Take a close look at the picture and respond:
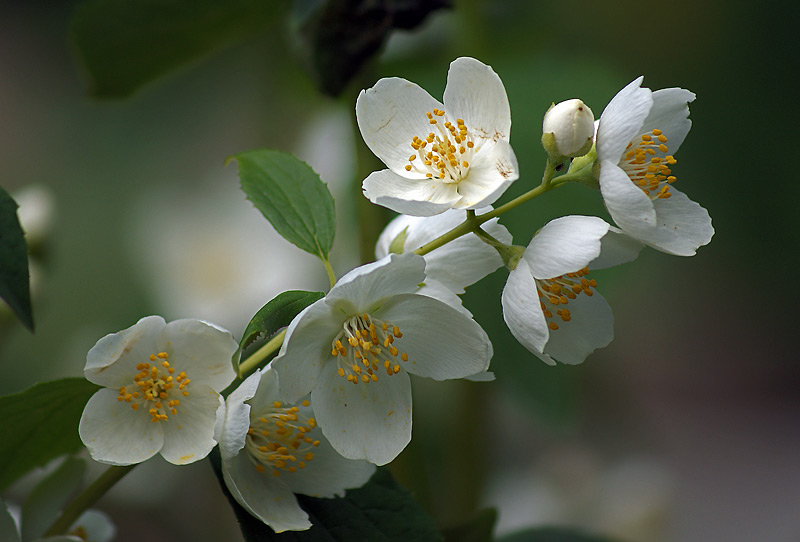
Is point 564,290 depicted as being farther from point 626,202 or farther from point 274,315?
point 274,315

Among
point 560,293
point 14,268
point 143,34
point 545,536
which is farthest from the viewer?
point 143,34

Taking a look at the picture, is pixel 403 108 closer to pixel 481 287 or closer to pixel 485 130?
pixel 485 130

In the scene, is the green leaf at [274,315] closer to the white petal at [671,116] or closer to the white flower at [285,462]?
the white flower at [285,462]

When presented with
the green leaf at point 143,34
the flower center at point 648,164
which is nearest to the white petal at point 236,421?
the flower center at point 648,164

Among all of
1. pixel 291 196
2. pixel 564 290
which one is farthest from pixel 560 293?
pixel 291 196

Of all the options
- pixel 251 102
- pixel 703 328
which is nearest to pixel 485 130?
pixel 251 102

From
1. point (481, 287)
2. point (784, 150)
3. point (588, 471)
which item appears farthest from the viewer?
point (784, 150)

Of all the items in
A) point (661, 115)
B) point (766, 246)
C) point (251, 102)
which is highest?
point (661, 115)
